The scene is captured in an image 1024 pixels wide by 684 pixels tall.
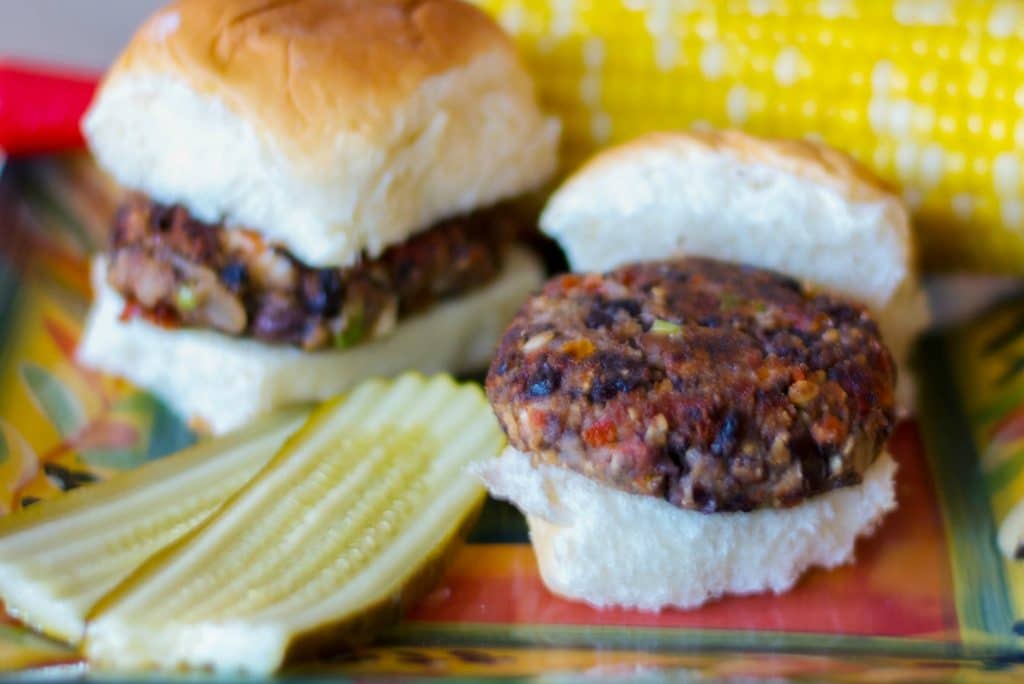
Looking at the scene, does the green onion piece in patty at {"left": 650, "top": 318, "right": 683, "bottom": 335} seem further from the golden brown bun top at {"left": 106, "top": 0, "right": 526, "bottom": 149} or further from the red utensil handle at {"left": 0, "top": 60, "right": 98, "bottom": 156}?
the red utensil handle at {"left": 0, "top": 60, "right": 98, "bottom": 156}

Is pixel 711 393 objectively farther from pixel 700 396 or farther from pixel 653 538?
pixel 653 538

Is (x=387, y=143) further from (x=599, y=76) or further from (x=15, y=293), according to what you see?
(x=15, y=293)

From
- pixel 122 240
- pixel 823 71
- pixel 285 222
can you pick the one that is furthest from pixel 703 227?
pixel 122 240

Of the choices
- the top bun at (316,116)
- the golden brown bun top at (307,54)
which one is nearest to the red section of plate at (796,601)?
the top bun at (316,116)

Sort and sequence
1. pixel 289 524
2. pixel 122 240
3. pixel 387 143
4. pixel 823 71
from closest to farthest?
pixel 289 524 → pixel 387 143 → pixel 122 240 → pixel 823 71

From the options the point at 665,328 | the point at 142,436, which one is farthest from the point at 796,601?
the point at 142,436

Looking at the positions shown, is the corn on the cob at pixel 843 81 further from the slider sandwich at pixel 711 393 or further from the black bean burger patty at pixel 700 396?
the black bean burger patty at pixel 700 396
